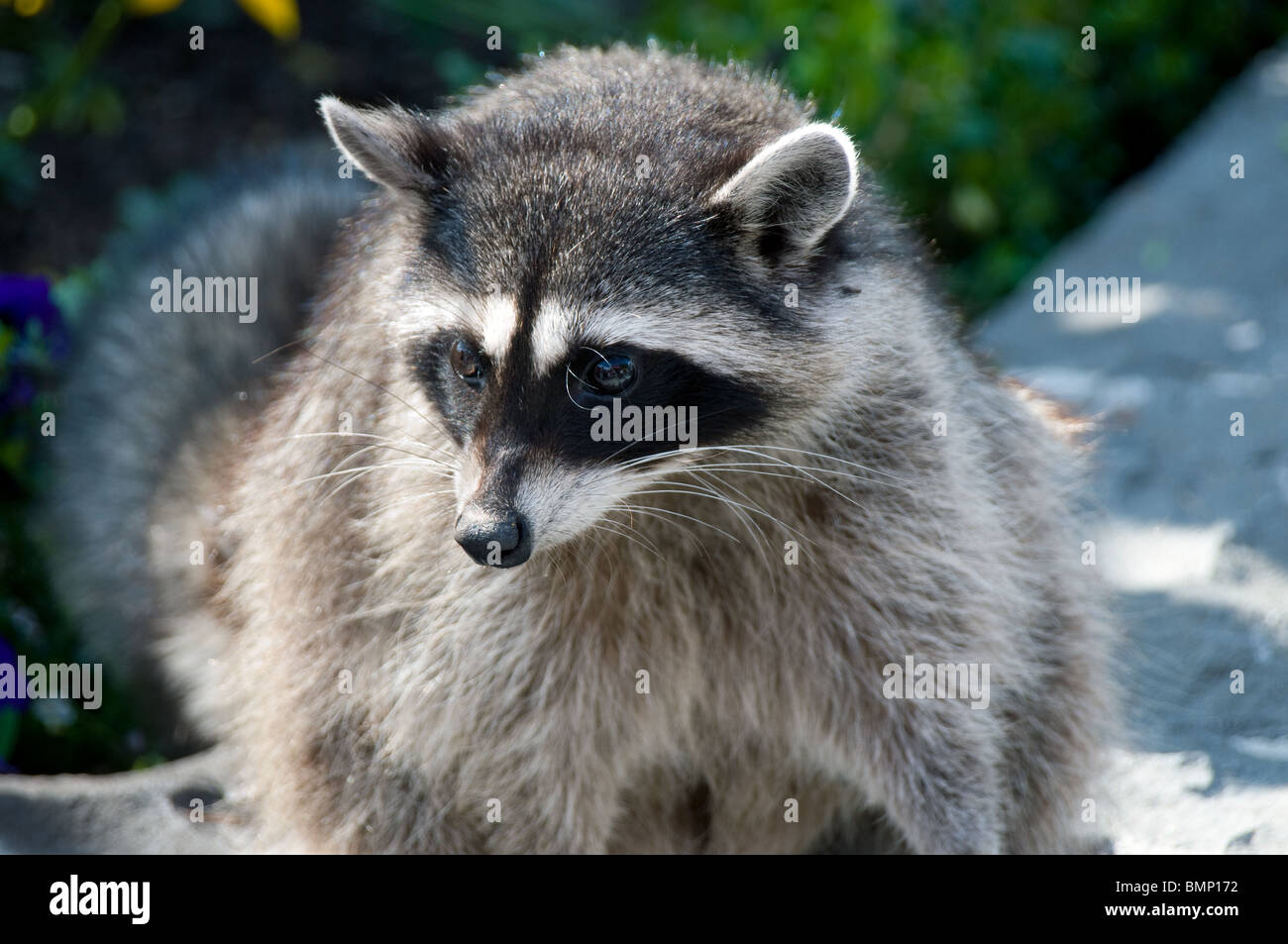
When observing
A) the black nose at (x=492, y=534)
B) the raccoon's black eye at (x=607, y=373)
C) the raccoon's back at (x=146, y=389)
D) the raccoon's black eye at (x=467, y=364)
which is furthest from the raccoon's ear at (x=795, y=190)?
the raccoon's back at (x=146, y=389)

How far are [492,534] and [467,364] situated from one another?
42cm

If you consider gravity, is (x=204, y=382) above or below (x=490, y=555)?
above

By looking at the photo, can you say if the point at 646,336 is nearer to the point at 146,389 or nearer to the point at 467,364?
the point at 467,364

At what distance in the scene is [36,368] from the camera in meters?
5.02

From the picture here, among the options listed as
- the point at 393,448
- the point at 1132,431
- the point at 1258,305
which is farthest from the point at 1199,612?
the point at 393,448

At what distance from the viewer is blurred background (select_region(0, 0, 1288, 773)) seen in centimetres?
657

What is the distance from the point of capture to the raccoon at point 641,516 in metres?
2.79

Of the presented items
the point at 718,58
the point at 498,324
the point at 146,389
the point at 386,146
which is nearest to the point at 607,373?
the point at 498,324

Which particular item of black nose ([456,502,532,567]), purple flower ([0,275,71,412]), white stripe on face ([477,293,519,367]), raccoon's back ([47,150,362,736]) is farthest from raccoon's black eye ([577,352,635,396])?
purple flower ([0,275,71,412])

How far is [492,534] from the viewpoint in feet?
8.61

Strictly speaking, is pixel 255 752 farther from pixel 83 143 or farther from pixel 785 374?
pixel 83 143

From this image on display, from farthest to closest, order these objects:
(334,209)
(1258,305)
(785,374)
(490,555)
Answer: (1258,305) < (334,209) < (785,374) < (490,555)

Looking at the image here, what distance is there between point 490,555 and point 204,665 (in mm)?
1874

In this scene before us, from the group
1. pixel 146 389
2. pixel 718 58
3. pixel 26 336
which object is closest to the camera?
pixel 146 389
